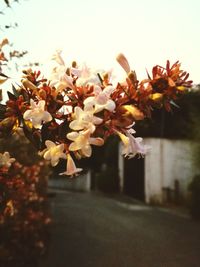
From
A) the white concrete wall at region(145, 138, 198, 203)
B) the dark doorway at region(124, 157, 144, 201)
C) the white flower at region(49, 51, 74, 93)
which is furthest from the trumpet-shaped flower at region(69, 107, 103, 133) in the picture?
the dark doorway at region(124, 157, 144, 201)

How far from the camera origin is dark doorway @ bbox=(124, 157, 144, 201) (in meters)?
27.9

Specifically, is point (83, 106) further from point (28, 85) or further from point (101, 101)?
point (28, 85)

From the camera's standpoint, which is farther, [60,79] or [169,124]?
[169,124]

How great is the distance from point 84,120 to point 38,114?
0.69 ft

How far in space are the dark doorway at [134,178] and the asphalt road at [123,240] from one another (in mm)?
7435

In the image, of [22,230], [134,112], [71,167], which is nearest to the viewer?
[134,112]

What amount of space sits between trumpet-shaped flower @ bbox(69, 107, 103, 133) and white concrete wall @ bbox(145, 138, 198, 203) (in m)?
22.8

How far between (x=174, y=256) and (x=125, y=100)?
8870 mm

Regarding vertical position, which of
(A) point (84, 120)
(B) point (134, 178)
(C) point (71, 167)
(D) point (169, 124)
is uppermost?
(D) point (169, 124)

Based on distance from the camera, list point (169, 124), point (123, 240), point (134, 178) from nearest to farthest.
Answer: point (123, 240)
point (169, 124)
point (134, 178)

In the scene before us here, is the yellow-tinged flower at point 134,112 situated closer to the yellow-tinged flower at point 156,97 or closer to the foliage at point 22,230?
the yellow-tinged flower at point 156,97

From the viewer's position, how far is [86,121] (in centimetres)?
172

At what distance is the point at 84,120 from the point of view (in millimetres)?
1726

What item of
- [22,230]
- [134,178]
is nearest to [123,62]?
[22,230]
